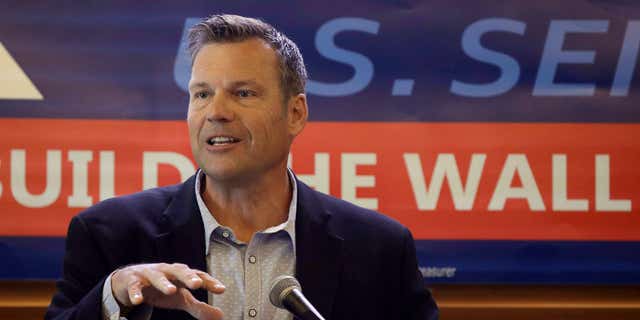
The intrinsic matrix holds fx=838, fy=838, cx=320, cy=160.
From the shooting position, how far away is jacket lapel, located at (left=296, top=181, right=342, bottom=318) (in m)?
1.80

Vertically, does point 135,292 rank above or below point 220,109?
below

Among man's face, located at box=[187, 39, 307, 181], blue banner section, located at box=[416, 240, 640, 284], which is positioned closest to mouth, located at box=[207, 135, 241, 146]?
man's face, located at box=[187, 39, 307, 181]

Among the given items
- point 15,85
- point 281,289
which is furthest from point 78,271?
point 15,85

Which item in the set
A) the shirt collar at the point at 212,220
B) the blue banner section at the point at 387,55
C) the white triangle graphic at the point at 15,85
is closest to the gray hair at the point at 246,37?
the shirt collar at the point at 212,220

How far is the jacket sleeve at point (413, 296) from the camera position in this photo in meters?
1.85

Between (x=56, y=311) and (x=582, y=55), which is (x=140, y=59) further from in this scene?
(x=582, y=55)

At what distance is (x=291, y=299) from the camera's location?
132cm

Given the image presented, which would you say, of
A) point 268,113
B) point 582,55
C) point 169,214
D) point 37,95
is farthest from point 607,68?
point 37,95

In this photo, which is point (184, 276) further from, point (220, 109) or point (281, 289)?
point (220, 109)

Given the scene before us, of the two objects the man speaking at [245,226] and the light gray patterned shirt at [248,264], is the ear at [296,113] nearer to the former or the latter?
the man speaking at [245,226]

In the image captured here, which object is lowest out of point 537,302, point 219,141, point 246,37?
point 537,302

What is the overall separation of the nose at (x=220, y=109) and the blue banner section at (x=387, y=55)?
35.6 inches

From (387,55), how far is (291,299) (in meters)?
1.49

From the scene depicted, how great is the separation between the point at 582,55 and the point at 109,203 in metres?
1.63
